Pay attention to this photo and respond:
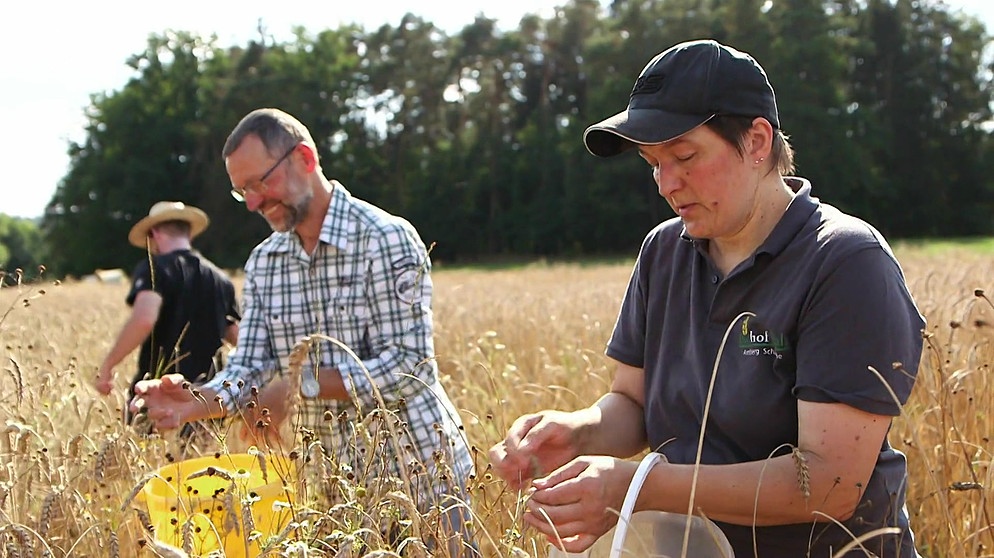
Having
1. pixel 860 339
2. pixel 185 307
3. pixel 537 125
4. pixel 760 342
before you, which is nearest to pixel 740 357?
pixel 760 342

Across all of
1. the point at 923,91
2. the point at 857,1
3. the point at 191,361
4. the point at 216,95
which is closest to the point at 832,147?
the point at 923,91

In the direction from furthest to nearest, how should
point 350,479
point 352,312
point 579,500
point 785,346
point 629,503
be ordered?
point 352,312, point 350,479, point 785,346, point 579,500, point 629,503

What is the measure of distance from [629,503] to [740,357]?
472mm

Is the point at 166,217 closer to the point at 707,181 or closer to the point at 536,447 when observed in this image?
the point at 536,447

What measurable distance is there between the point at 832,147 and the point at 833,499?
46939 millimetres

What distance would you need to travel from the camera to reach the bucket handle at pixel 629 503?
4.50 feet

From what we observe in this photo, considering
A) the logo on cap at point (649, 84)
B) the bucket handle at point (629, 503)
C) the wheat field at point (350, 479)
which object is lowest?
the wheat field at point (350, 479)

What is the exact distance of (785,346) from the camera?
1.73 m

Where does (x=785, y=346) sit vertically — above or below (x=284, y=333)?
above

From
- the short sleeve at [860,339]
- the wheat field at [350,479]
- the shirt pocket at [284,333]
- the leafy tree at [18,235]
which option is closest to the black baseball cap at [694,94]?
the short sleeve at [860,339]

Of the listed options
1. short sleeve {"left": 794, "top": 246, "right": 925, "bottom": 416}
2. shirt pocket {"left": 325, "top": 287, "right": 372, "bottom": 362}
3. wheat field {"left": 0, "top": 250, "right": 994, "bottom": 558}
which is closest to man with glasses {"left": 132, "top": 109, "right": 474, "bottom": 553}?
shirt pocket {"left": 325, "top": 287, "right": 372, "bottom": 362}

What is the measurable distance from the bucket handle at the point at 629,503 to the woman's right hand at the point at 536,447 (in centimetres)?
34

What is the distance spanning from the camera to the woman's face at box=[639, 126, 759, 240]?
180 cm

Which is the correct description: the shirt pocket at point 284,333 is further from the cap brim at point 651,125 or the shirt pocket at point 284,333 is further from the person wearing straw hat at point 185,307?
the person wearing straw hat at point 185,307
